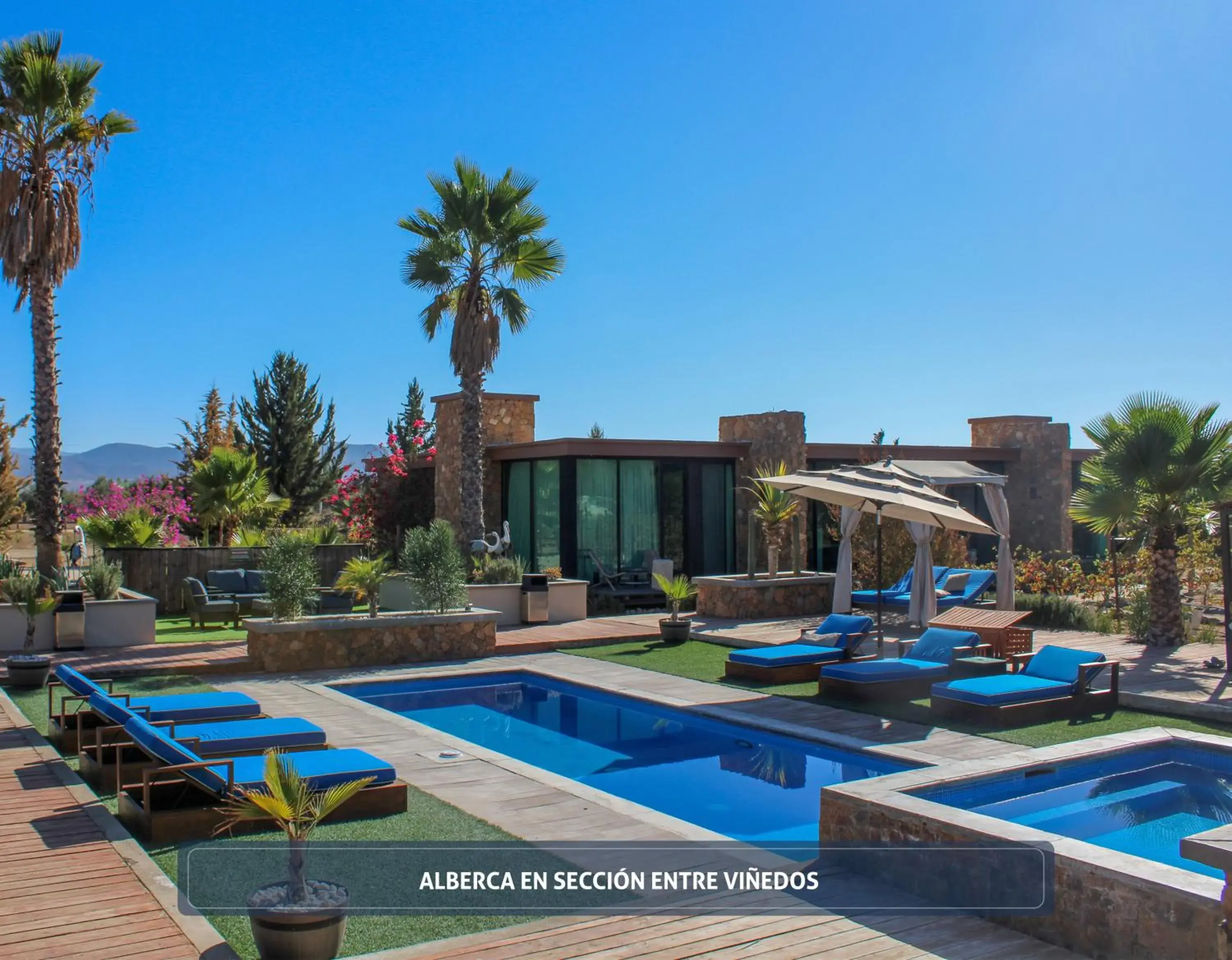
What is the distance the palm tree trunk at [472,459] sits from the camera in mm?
19094

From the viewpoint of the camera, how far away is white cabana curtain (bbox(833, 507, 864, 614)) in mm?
16078

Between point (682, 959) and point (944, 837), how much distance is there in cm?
167

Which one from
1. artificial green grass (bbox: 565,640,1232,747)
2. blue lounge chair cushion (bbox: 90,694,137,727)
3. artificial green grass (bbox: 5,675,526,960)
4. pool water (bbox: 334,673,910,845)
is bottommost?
pool water (bbox: 334,673,910,845)

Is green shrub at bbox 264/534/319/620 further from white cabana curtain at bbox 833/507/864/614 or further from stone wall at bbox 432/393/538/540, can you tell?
stone wall at bbox 432/393/538/540

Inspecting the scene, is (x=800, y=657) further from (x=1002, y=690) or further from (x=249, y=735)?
(x=249, y=735)

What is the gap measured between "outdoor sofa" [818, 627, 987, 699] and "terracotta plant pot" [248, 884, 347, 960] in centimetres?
721

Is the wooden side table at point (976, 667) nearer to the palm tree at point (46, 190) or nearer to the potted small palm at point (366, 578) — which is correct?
the potted small palm at point (366, 578)

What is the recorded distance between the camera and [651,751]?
9375mm

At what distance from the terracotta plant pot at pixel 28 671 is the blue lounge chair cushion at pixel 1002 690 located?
9221mm

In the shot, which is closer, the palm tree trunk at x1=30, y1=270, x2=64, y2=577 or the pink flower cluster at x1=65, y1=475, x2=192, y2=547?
the palm tree trunk at x1=30, y1=270, x2=64, y2=577

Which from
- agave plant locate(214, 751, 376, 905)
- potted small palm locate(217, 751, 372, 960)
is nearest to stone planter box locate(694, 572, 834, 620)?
agave plant locate(214, 751, 376, 905)

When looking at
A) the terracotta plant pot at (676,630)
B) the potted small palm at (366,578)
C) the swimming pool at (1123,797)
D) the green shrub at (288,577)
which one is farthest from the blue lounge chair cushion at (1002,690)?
the green shrub at (288,577)

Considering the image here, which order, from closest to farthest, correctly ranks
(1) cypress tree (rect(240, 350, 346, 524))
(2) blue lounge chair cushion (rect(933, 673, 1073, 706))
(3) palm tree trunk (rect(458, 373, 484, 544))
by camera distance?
(2) blue lounge chair cushion (rect(933, 673, 1073, 706)) < (3) palm tree trunk (rect(458, 373, 484, 544)) < (1) cypress tree (rect(240, 350, 346, 524))

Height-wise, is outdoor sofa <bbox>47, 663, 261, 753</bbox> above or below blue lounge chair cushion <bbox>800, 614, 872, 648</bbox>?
below
